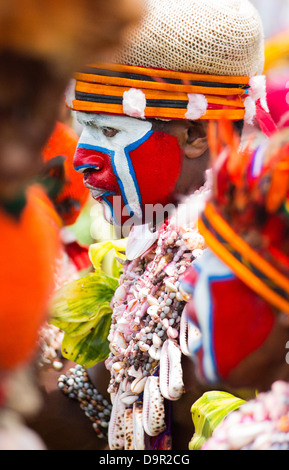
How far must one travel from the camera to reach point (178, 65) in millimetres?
1479

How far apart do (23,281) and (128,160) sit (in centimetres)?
99

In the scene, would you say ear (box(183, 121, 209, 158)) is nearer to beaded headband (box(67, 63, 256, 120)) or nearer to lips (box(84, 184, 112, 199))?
beaded headband (box(67, 63, 256, 120))

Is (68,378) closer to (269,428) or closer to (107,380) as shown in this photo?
(107,380)

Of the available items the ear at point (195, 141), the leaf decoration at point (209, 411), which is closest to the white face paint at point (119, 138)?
the ear at point (195, 141)

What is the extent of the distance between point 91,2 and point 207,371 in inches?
23.4

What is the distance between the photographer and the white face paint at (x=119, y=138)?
1558 millimetres

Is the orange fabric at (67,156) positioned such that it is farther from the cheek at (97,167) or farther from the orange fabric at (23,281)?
the orange fabric at (23,281)

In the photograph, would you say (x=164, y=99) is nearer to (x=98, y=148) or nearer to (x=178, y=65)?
(x=178, y=65)

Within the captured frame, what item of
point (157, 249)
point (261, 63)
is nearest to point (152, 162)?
point (157, 249)

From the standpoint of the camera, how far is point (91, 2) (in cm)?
51

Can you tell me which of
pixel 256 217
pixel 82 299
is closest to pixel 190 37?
pixel 256 217

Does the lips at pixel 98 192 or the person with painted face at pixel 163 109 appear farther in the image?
the lips at pixel 98 192

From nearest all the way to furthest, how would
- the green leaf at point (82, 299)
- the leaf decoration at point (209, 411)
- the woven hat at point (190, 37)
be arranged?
the leaf decoration at point (209, 411)
the woven hat at point (190, 37)
the green leaf at point (82, 299)

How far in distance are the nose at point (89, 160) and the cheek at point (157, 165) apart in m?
0.09
